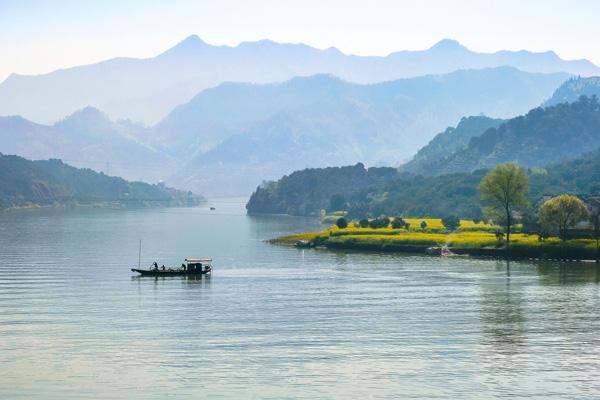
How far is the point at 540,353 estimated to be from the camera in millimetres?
85688

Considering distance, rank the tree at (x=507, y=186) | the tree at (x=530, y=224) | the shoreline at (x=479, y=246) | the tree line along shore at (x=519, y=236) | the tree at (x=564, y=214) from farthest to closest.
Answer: the tree at (x=530, y=224) < the tree at (x=507, y=186) < the tree at (x=564, y=214) < the tree line along shore at (x=519, y=236) < the shoreline at (x=479, y=246)

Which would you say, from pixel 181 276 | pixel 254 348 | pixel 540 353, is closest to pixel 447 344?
pixel 540 353

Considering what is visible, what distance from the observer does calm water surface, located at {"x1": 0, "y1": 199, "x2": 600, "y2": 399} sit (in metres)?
74.9

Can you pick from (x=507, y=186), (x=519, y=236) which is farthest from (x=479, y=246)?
(x=507, y=186)

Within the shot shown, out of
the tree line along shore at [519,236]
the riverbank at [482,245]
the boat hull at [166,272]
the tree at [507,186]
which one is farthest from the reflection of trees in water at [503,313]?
the tree at [507,186]

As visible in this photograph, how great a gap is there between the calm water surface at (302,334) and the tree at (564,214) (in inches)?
796

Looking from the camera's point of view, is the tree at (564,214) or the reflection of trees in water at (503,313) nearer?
the reflection of trees in water at (503,313)

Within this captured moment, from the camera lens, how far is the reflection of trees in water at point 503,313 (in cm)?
9150

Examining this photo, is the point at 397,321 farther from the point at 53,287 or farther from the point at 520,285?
the point at 53,287

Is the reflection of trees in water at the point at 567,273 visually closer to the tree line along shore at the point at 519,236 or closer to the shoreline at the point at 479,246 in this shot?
the shoreline at the point at 479,246

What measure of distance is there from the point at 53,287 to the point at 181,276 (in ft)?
81.2

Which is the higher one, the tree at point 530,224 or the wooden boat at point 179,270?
the tree at point 530,224

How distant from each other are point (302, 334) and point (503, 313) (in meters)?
25.1

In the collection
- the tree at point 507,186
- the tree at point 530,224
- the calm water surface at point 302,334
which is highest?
the tree at point 507,186
